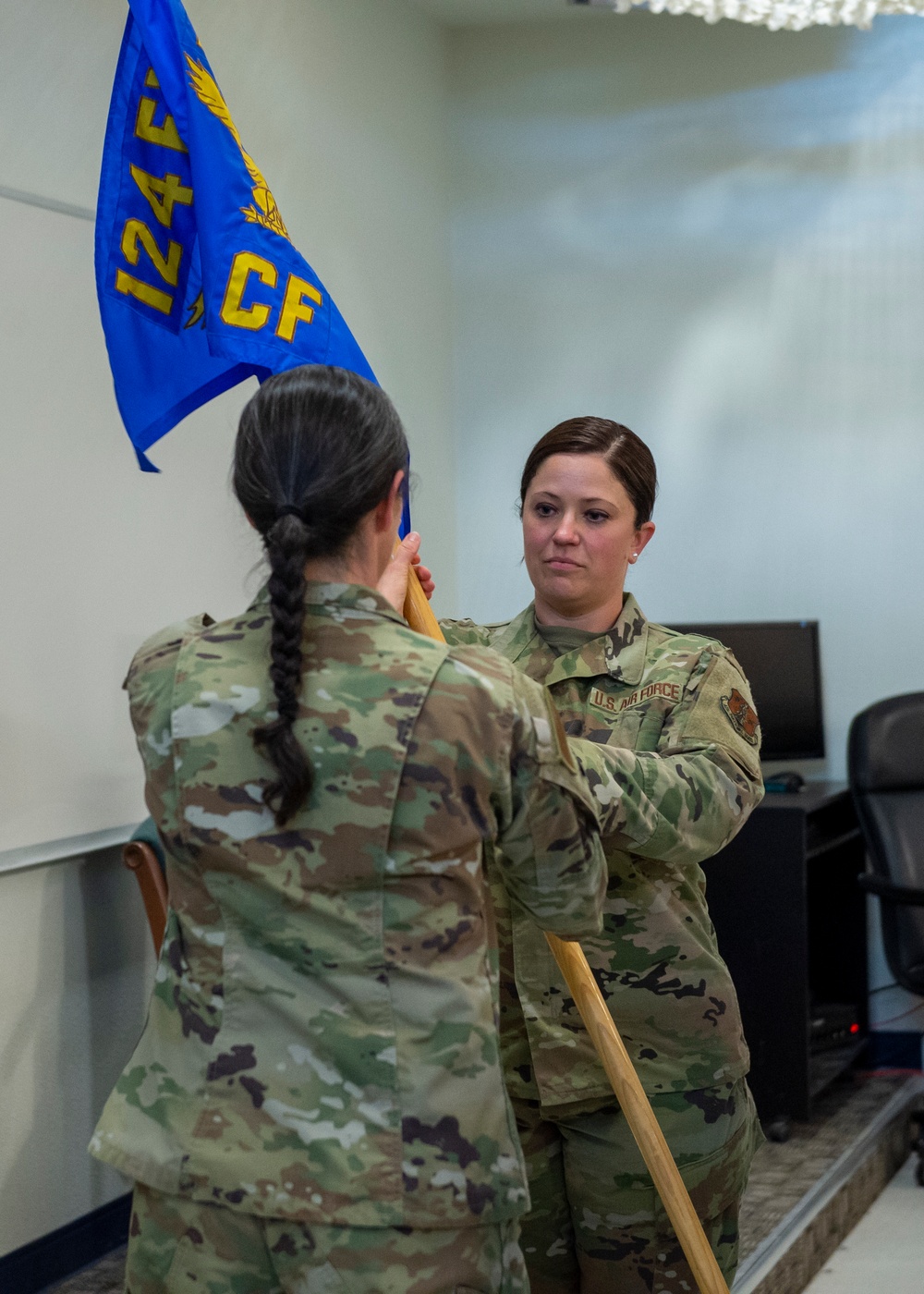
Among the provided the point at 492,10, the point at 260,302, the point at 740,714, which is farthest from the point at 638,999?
the point at 492,10

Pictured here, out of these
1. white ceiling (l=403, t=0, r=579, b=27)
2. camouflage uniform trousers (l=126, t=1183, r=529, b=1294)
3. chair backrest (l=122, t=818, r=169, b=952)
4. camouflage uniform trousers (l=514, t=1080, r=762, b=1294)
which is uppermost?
white ceiling (l=403, t=0, r=579, b=27)

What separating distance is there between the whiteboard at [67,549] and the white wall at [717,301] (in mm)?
1712

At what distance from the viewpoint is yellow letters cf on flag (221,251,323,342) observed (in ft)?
5.17

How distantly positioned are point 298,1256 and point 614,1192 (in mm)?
564

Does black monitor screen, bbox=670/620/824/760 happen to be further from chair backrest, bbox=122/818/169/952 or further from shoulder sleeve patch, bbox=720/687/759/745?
shoulder sleeve patch, bbox=720/687/759/745

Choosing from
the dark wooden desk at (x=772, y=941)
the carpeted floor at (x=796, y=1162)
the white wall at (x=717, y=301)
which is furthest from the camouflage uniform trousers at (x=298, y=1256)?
the white wall at (x=717, y=301)

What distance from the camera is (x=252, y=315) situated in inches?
62.4

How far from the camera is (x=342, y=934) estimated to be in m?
1.03

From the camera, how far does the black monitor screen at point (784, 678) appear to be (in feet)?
12.6

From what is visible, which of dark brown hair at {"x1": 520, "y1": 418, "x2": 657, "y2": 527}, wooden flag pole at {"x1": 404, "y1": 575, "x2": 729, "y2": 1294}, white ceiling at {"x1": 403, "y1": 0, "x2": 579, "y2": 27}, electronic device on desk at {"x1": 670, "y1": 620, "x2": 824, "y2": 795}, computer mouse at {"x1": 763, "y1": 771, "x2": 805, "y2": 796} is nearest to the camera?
wooden flag pole at {"x1": 404, "y1": 575, "x2": 729, "y2": 1294}

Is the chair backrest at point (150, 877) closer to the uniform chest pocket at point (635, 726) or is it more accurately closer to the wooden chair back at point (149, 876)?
the wooden chair back at point (149, 876)

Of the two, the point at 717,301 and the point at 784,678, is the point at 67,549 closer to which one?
the point at 784,678

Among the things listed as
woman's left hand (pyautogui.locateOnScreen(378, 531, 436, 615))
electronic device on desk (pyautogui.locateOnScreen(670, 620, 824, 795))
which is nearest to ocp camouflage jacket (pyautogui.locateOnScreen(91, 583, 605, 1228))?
woman's left hand (pyautogui.locateOnScreen(378, 531, 436, 615))

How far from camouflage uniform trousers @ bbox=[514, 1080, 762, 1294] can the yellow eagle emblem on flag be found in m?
1.08
